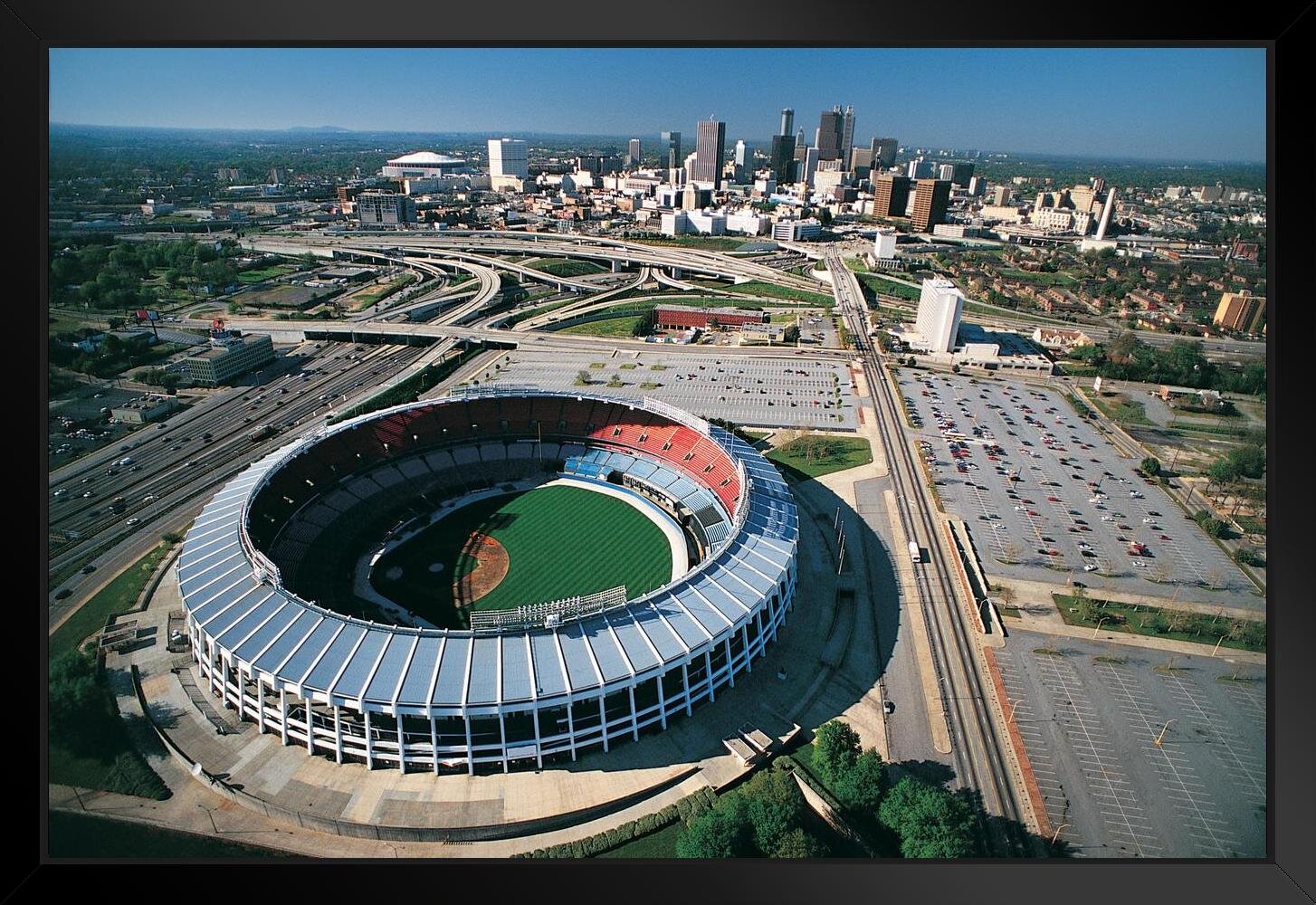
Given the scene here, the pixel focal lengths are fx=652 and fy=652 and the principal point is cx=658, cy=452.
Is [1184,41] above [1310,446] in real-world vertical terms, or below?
above

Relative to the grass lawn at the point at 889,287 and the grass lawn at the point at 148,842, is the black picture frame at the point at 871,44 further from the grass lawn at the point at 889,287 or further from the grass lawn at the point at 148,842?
the grass lawn at the point at 889,287

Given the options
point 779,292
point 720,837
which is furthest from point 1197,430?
point 720,837

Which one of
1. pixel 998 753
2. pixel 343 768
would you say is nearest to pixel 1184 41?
pixel 998 753

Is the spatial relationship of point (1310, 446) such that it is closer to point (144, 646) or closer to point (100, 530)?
point (144, 646)

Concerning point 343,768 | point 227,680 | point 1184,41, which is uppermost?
point 1184,41

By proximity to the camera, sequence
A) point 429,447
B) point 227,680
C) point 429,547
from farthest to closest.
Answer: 1. point 429,447
2. point 429,547
3. point 227,680

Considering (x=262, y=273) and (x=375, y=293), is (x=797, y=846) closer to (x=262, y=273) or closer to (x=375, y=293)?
(x=375, y=293)

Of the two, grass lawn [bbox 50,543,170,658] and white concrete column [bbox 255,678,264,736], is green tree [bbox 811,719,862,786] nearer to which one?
white concrete column [bbox 255,678,264,736]

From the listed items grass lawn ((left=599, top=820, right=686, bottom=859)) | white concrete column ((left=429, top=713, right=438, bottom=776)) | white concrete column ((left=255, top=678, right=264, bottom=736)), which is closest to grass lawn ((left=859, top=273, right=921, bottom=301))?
grass lawn ((left=599, top=820, right=686, bottom=859))
